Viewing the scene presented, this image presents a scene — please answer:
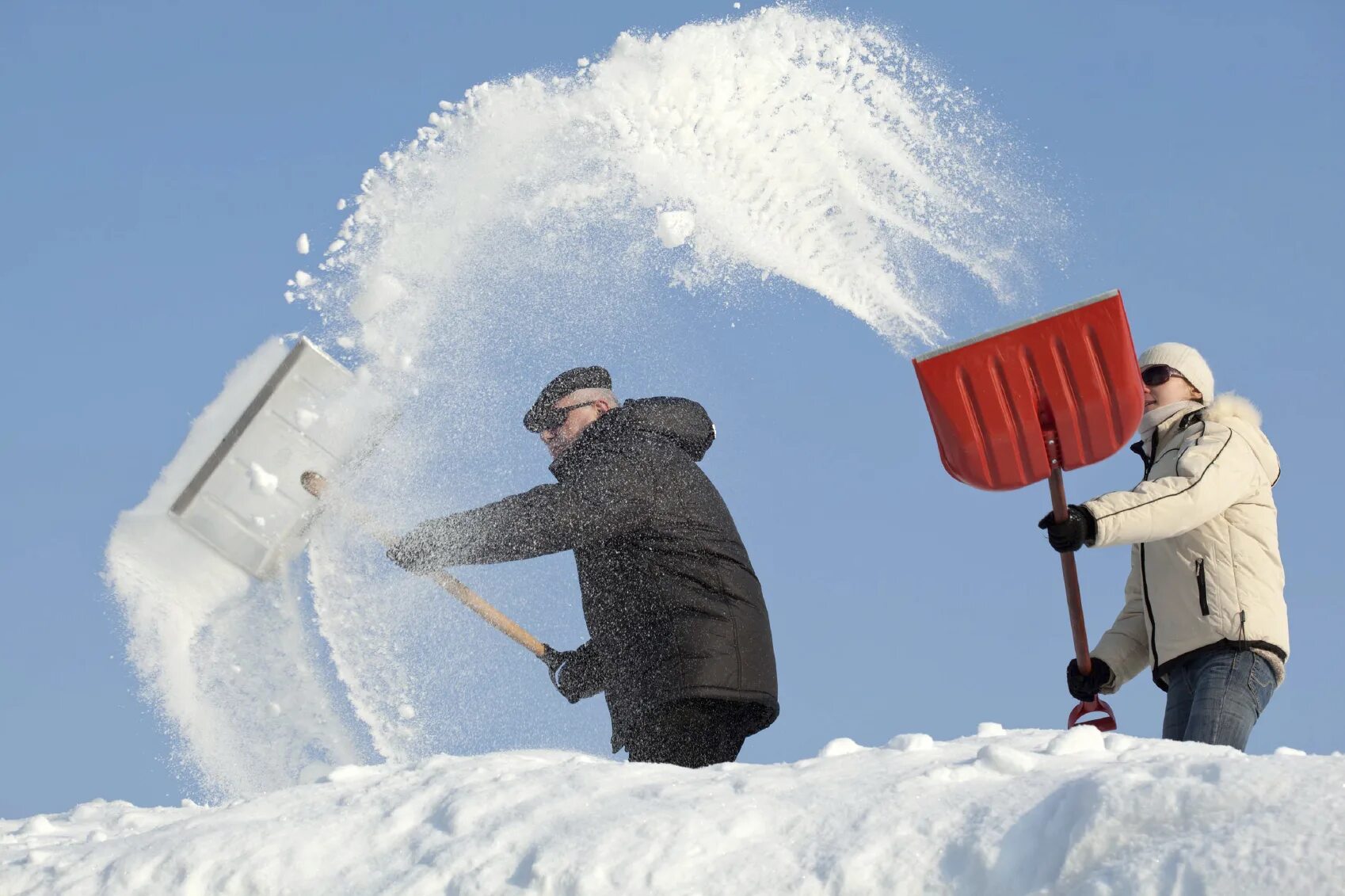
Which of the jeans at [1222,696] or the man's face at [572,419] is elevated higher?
the man's face at [572,419]

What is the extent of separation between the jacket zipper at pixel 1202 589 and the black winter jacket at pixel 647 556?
4.20 ft

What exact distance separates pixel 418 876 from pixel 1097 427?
2.59 meters

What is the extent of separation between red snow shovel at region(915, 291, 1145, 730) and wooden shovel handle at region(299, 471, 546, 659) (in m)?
2.06

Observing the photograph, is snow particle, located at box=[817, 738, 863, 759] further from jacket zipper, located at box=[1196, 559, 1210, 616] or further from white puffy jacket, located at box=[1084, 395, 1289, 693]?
jacket zipper, located at box=[1196, 559, 1210, 616]

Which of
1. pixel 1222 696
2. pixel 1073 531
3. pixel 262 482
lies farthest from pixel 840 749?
pixel 262 482

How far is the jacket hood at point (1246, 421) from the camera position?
4078 millimetres

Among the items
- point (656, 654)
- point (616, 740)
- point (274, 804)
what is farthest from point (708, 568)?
point (274, 804)

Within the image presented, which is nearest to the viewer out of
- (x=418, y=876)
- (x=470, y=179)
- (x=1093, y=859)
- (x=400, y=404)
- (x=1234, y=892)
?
(x=1234, y=892)

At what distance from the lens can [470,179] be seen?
727 cm

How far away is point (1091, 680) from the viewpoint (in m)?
4.37

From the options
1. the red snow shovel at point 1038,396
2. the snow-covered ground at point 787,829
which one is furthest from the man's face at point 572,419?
the snow-covered ground at point 787,829

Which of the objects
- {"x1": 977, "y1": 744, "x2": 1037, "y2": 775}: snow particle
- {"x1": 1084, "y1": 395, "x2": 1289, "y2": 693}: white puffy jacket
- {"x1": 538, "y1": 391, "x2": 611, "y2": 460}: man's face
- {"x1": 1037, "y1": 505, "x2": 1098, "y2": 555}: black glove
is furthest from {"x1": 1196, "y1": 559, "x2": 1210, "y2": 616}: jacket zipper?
{"x1": 538, "y1": 391, "x2": 611, "y2": 460}: man's face

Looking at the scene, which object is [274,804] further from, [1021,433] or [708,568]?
[1021,433]

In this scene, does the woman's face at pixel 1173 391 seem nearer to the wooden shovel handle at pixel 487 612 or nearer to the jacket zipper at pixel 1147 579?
the jacket zipper at pixel 1147 579
